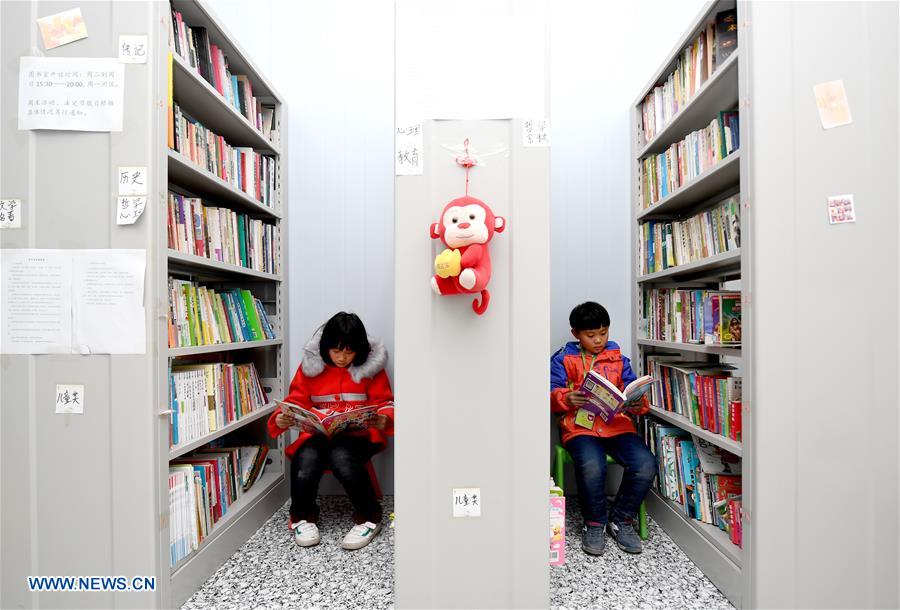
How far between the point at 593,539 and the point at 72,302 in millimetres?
1924

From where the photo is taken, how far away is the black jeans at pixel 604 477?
177cm

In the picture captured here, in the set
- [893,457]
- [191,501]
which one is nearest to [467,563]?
[191,501]

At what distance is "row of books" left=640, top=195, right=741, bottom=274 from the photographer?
1563 mm

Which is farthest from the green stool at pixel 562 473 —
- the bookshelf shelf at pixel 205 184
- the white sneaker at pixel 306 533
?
the bookshelf shelf at pixel 205 184

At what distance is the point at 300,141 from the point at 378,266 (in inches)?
29.0

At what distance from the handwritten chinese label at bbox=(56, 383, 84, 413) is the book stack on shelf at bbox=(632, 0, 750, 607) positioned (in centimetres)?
193

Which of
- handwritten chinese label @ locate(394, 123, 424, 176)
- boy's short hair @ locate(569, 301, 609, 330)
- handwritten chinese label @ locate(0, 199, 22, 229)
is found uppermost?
handwritten chinese label @ locate(394, 123, 424, 176)

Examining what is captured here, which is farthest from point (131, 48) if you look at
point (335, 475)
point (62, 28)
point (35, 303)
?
point (335, 475)

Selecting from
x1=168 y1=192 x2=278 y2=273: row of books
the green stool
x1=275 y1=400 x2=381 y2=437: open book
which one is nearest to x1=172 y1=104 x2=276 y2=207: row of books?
x1=168 y1=192 x2=278 y2=273: row of books

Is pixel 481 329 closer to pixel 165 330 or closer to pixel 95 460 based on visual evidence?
pixel 165 330

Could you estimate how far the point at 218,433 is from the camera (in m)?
1.65

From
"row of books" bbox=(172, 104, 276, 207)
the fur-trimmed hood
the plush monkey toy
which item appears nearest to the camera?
the plush monkey toy

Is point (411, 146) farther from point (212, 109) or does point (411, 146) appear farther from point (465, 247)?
point (212, 109)

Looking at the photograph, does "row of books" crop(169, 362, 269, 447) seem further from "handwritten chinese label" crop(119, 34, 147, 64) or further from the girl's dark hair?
"handwritten chinese label" crop(119, 34, 147, 64)
